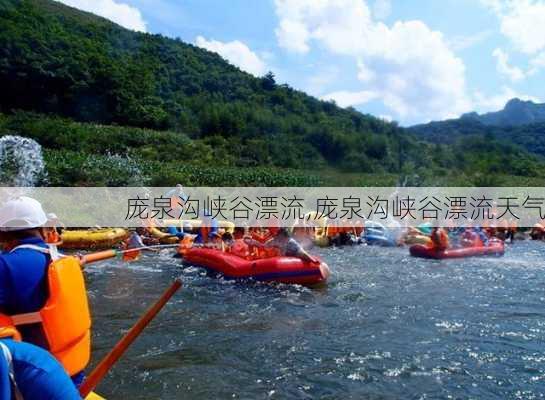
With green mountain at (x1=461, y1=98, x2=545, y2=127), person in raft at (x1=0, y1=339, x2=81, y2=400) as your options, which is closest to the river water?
person in raft at (x1=0, y1=339, x2=81, y2=400)

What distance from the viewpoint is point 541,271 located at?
12289 millimetres

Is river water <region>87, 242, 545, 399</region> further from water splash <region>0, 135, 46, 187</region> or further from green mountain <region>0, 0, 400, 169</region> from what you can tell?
green mountain <region>0, 0, 400, 169</region>

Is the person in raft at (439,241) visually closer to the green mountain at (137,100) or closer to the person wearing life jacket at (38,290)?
the person wearing life jacket at (38,290)

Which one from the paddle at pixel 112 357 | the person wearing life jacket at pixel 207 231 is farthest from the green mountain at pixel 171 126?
the paddle at pixel 112 357

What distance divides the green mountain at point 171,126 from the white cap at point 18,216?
20356mm

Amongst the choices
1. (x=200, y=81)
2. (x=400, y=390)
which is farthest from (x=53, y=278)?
(x=200, y=81)

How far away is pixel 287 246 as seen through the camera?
10109 mm

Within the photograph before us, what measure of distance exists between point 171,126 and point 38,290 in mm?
42364

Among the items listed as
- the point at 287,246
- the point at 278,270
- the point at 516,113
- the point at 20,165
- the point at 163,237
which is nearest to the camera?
the point at 278,270

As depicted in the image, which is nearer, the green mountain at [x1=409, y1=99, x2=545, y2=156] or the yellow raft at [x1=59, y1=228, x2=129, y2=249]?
the yellow raft at [x1=59, y1=228, x2=129, y2=249]

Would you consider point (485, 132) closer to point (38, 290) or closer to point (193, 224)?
point (193, 224)

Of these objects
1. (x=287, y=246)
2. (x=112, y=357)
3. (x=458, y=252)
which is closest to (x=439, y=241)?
(x=458, y=252)

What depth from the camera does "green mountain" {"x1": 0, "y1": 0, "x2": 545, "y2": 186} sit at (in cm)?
3116

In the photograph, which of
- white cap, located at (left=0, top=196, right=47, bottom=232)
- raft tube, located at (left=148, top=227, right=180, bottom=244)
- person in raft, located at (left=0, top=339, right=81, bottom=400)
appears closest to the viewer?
person in raft, located at (left=0, top=339, right=81, bottom=400)
